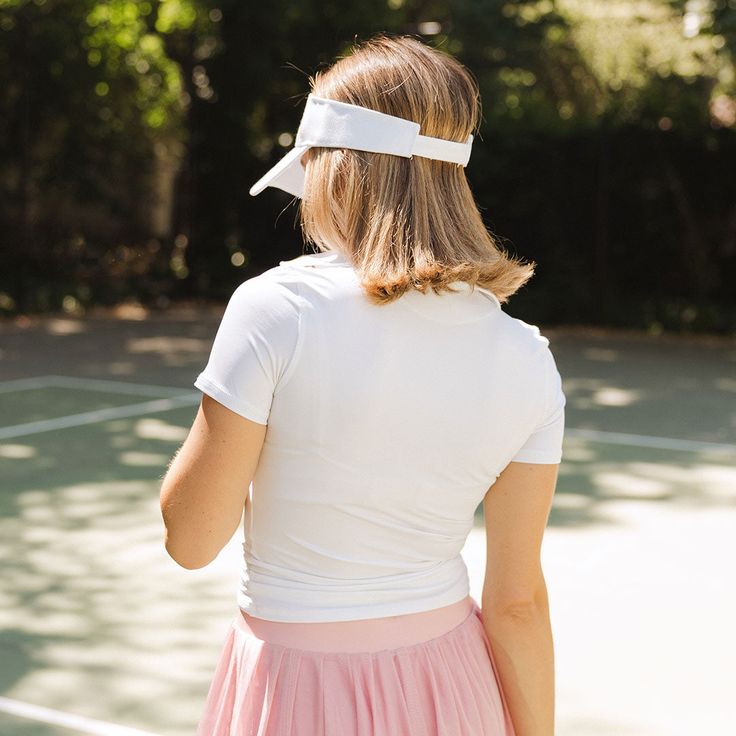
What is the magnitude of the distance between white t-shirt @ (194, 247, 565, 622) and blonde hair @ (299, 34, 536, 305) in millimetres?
37

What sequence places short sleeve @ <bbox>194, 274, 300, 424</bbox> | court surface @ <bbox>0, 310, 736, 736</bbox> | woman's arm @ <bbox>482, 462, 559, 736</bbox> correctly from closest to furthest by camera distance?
short sleeve @ <bbox>194, 274, 300, 424</bbox> → woman's arm @ <bbox>482, 462, 559, 736</bbox> → court surface @ <bbox>0, 310, 736, 736</bbox>

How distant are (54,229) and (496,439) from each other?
17524mm

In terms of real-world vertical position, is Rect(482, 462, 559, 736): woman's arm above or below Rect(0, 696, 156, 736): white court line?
above

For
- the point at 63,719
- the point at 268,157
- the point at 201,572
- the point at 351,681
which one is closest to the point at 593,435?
the point at 201,572

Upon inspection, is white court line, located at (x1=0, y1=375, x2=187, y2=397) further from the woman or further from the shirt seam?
the shirt seam

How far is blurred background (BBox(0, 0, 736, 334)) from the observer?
1542 cm

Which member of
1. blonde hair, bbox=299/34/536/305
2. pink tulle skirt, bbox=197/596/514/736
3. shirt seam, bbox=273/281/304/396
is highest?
blonde hair, bbox=299/34/536/305

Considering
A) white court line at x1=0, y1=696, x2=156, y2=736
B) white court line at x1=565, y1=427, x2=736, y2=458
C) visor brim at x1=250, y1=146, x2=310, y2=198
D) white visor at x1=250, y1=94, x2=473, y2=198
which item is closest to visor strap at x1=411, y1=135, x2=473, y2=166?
white visor at x1=250, y1=94, x2=473, y2=198

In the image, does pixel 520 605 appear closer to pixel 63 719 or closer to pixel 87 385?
pixel 63 719

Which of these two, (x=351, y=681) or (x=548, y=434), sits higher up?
(x=548, y=434)

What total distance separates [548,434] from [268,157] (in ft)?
55.5

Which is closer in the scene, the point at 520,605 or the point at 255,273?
the point at 520,605

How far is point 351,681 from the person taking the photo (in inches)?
63.2

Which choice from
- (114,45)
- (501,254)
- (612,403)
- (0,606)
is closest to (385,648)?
(501,254)
